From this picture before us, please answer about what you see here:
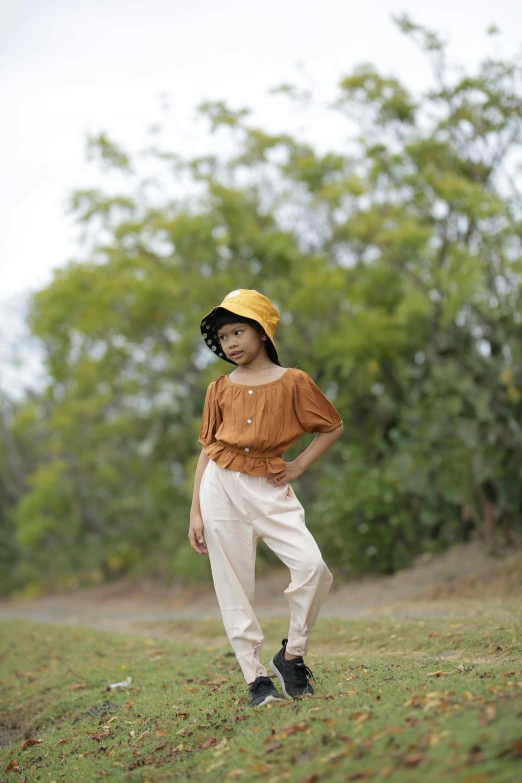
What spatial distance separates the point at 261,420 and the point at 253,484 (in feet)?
1.09

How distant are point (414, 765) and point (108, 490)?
2000cm

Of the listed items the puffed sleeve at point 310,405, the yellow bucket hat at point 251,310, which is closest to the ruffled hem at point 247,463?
the puffed sleeve at point 310,405

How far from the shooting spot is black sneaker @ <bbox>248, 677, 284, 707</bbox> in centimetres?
474

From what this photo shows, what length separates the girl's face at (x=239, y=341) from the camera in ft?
16.0

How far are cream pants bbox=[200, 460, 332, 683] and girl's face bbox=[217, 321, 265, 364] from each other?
0.60m

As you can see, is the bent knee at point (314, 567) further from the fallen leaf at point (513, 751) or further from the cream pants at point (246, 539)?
the fallen leaf at point (513, 751)

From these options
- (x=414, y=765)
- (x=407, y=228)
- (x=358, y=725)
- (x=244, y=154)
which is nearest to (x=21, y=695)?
(x=358, y=725)

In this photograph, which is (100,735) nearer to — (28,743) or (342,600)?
(28,743)

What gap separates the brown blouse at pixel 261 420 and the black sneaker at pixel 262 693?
1.08 m

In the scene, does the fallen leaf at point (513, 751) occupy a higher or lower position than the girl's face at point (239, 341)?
lower

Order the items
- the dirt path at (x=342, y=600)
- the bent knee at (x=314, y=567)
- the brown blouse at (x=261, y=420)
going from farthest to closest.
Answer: the dirt path at (x=342, y=600) → the brown blouse at (x=261, y=420) → the bent knee at (x=314, y=567)

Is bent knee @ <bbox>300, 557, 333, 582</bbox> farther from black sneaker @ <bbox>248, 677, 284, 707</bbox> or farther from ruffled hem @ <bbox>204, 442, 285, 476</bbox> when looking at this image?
black sneaker @ <bbox>248, 677, 284, 707</bbox>

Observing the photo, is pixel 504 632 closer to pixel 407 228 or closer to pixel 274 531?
pixel 274 531

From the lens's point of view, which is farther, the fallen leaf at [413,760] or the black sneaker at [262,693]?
the black sneaker at [262,693]
